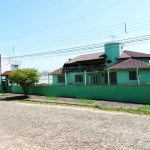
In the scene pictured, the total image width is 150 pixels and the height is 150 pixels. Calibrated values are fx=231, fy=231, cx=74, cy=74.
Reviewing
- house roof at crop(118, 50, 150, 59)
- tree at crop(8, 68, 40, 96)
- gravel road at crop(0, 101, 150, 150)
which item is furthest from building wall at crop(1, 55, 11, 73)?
gravel road at crop(0, 101, 150, 150)

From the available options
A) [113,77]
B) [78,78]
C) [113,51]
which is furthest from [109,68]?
[78,78]

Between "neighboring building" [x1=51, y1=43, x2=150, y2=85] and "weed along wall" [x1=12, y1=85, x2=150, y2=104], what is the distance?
1.69m

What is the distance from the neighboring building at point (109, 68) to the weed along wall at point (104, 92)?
169 cm

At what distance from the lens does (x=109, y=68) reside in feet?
92.4

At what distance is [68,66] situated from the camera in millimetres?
37875

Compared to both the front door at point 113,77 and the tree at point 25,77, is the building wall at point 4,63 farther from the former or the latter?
the front door at point 113,77

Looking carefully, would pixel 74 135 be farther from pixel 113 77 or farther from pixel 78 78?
pixel 78 78

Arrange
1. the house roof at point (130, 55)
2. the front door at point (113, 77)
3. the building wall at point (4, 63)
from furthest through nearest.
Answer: the building wall at point (4, 63) → the house roof at point (130, 55) → the front door at point (113, 77)

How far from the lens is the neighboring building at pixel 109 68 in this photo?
27344mm

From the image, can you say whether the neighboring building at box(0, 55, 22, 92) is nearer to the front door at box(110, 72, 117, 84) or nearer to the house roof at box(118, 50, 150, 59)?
the front door at box(110, 72, 117, 84)

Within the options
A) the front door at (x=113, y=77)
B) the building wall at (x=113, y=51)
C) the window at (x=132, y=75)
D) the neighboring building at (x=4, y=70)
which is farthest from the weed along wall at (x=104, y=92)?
the neighboring building at (x=4, y=70)

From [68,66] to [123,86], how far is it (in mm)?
18281

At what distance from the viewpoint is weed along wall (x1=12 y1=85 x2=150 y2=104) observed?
1936cm

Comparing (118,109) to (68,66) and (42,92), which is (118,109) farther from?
(68,66)
